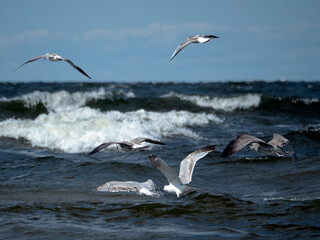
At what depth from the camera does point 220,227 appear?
5.39 metres

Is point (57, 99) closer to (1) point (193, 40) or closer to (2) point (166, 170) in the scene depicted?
(1) point (193, 40)

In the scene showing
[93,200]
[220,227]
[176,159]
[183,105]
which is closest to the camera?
[220,227]

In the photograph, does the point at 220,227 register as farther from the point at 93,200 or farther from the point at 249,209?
the point at 93,200

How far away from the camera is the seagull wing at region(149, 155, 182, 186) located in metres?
5.53

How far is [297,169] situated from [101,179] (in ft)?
10.6

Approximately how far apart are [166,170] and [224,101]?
56.6 feet

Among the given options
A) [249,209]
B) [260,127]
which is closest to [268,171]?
[249,209]

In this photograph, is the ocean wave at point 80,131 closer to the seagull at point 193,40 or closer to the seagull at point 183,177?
the seagull at point 193,40

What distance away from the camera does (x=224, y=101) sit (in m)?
22.8

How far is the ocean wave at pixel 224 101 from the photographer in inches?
862

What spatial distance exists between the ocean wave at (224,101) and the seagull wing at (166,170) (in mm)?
15250

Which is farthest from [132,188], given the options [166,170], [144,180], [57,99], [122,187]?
[57,99]

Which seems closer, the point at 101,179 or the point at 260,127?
the point at 101,179

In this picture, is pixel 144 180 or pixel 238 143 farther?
pixel 144 180
